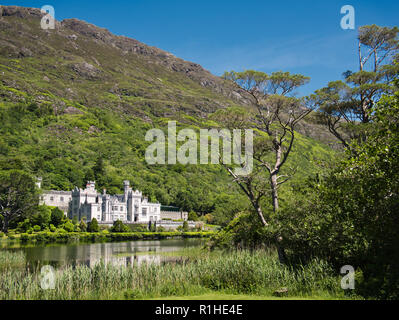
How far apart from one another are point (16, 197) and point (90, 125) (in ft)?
245

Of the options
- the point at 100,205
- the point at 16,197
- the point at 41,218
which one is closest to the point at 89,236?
the point at 41,218

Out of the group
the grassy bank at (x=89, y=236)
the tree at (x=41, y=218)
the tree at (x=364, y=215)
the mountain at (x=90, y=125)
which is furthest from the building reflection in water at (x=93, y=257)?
the tree at (x=41, y=218)

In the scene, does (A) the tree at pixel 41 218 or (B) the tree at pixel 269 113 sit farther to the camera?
(A) the tree at pixel 41 218

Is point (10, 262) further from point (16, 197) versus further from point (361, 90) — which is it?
point (16, 197)

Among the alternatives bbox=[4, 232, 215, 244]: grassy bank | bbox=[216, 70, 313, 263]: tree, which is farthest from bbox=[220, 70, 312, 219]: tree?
bbox=[4, 232, 215, 244]: grassy bank

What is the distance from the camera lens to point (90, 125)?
419ft

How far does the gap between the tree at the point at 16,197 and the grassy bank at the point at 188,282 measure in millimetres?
44998

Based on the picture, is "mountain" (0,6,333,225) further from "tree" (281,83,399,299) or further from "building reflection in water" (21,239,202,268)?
"tree" (281,83,399,299)

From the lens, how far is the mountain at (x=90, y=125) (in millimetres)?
93250

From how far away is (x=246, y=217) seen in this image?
22.3m

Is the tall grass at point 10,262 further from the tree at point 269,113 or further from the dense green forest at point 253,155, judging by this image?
the tree at point 269,113

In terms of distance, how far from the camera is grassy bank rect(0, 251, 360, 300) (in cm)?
1220

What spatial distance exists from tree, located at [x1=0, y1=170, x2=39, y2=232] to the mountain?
13.4 meters
